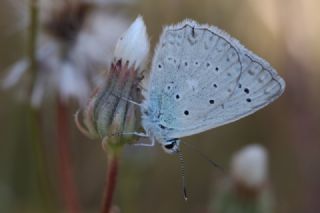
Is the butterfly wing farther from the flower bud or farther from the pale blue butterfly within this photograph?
the flower bud

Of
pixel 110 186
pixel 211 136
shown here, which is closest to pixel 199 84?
pixel 110 186

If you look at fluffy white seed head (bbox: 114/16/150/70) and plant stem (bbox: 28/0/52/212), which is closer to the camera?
fluffy white seed head (bbox: 114/16/150/70)

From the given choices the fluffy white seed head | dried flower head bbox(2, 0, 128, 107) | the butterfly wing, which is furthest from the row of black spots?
dried flower head bbox(2, 0, 128, 107)

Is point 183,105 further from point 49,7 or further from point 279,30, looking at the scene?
point 279,30

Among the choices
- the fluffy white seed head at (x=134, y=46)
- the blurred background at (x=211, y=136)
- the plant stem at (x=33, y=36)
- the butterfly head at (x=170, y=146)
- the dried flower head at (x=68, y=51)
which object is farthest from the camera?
the blurred background at (x=211, y=136)

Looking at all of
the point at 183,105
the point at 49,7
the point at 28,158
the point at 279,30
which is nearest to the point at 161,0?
the point at 279,30

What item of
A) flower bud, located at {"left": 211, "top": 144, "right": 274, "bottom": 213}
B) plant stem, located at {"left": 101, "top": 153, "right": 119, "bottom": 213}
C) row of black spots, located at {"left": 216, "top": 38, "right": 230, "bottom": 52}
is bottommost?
flower bud, located at {"left": 211, "top": 144, "right": 274, "bottom": 213}

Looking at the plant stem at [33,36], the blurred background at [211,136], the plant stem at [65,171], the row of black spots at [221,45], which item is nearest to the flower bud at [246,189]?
the blurred background at [211,136]

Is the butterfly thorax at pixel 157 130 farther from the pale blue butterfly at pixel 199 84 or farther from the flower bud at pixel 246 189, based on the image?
the flower bud at pixel 246 189
